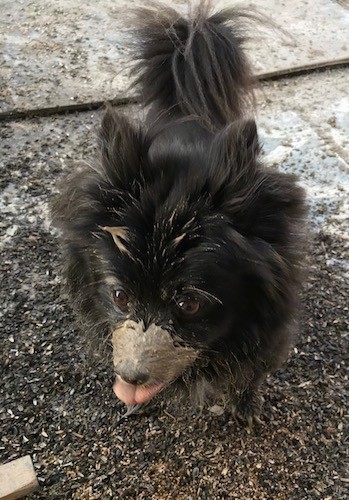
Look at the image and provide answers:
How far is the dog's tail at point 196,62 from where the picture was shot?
231 cm

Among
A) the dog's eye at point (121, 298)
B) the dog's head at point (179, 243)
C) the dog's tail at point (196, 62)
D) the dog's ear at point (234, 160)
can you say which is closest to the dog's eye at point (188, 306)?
the dog's head at point (179, 243)

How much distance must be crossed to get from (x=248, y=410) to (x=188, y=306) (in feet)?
2.50

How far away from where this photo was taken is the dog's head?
4.97ft

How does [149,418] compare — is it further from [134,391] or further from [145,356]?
[145,356]

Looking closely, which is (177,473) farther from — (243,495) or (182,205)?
(182,205)

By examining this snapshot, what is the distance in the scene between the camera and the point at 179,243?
4.90ft

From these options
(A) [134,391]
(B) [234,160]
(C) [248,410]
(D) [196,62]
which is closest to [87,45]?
(D) [196,62]

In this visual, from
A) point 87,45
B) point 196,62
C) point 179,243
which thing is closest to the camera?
point 179,243

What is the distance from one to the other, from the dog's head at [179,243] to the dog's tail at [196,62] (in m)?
0.66

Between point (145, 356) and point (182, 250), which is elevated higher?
point (182, 250)

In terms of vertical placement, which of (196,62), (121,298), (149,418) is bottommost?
(149,418)

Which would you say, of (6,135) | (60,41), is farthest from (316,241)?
(60,41)

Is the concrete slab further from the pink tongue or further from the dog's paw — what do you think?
the pink tongue

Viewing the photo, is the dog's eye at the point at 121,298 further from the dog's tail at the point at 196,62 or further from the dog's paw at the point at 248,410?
the dog's tail at the point at 196,62
